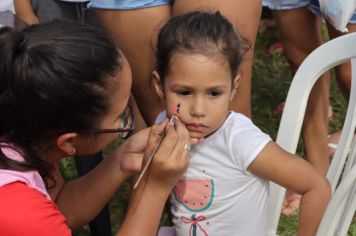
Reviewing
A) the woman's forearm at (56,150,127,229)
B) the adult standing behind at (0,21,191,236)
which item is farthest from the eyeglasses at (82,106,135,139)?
the woman's forearm at (56,150,127,229)

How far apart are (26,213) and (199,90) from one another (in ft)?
1.50

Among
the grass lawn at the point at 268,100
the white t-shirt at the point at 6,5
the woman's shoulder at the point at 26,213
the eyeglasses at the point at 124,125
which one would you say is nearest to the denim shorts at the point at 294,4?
the grass lawn at the point at 268,100

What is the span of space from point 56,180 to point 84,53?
0.61 m

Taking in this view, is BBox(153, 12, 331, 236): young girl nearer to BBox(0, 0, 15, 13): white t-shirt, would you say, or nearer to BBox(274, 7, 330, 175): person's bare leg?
BBox(0, 0, 15, 13): white t-shirt

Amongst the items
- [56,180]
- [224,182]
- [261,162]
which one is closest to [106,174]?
[56,180]

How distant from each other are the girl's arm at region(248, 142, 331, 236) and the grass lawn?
0.99 meters

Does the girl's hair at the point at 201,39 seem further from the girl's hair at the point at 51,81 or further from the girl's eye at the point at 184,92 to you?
the girl's hair at the point at 51,81

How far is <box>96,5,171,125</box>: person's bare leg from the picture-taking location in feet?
5.82

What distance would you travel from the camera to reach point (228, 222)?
1.54m

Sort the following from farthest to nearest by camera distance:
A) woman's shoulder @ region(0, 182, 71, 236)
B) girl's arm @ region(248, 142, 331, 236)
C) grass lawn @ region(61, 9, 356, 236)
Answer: grass lawn @ region(61, 9, 356, 236)
girl's arm @ region(248, 142, 331, 236)
woman's shoulder @ region(0, 182, 71, 236)

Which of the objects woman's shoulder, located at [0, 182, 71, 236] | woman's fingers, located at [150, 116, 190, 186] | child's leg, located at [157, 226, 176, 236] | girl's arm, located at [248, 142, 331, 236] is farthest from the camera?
child's leg, located at [157, 226, 176, 236]

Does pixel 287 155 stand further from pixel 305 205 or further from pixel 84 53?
pixel 84 53

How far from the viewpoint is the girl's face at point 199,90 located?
1414 millimetres

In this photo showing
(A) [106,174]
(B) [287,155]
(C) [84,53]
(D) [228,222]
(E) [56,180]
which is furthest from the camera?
(E) [56,180]
